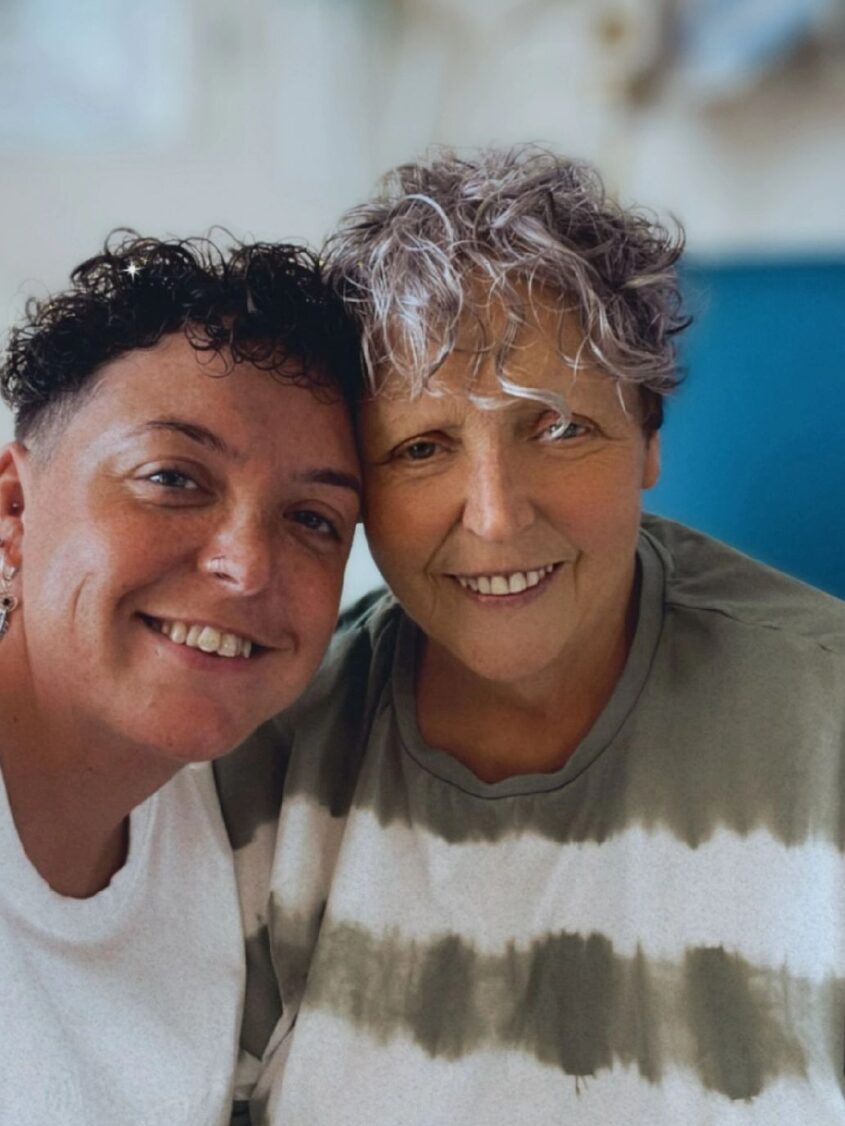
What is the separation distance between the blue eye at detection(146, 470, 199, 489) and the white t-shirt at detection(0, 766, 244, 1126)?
12.4 inches

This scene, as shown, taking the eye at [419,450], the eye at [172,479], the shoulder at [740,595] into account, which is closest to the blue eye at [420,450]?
the eye at [419,450]

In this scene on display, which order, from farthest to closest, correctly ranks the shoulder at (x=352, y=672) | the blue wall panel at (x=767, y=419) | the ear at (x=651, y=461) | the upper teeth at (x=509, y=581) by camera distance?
the blue wall panel at (x=767, y=419) → the shoulder at (x=352, y=672) → the ear at (x=651, y=461) → the upper teeth at (x=509, y=581)

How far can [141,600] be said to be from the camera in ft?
3.62

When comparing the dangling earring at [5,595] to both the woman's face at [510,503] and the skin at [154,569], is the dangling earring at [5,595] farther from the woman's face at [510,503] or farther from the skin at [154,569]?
the woman's face at [510,503]

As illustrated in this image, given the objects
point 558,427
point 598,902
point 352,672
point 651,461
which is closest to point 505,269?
Answer: point 558,427

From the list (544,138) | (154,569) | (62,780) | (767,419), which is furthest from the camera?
(544,138)

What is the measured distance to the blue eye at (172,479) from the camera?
3.66 feet

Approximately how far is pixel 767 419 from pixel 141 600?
0.87 m

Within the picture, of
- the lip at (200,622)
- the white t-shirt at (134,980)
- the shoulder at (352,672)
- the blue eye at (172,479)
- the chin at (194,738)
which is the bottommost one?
the white t-shirt at (134,980)

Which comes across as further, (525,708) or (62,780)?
(525,708)

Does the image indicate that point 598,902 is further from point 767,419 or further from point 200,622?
point 767,419

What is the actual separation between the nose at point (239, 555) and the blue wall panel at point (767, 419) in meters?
0.62

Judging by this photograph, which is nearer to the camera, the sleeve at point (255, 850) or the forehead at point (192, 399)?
the forehead at point (192, 399)

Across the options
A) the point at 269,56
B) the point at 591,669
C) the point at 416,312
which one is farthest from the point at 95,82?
the point at 591,669
